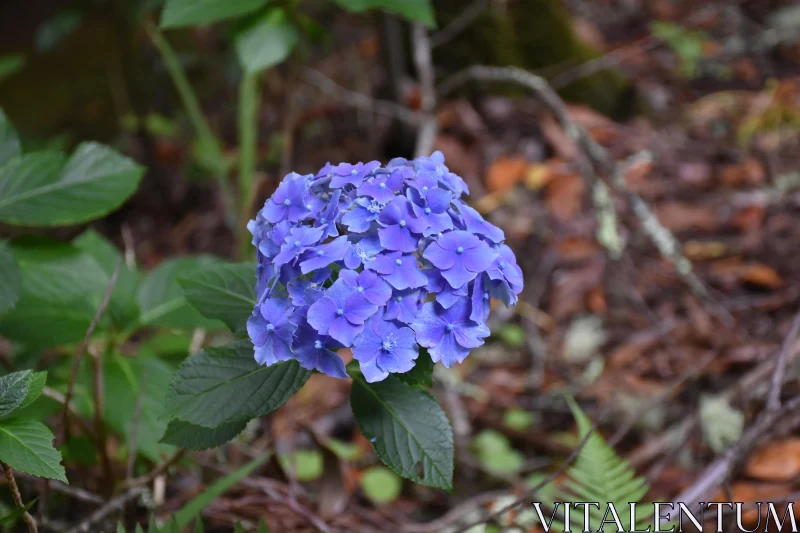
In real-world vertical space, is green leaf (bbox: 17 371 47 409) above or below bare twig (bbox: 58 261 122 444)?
below

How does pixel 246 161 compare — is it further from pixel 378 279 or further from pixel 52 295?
pixel 378 279

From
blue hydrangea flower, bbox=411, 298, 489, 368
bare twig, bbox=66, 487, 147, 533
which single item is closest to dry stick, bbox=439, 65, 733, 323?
blue hydrangea flower, bbox=411, 298, 489, 368

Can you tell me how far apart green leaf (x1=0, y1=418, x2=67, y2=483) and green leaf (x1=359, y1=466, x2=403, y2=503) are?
1.22 m

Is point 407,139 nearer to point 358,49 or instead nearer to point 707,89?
point 358,49

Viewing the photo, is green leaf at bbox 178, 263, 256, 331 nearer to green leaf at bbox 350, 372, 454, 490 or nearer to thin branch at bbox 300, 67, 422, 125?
green leaf at bbox 350, 372, 454, 490

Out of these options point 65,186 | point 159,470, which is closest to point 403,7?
point 65,186

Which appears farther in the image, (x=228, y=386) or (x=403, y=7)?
(x=403, y=7)

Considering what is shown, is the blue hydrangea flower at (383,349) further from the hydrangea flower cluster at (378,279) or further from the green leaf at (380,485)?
the green leaf at (380,485)

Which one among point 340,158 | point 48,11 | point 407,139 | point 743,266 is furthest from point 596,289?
point 48,11

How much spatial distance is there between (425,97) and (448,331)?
2.16 m

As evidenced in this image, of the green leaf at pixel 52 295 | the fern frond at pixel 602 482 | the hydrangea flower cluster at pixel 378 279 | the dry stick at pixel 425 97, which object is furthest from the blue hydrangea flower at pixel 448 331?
the dry stick at pixel 425 97

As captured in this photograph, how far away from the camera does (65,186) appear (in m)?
1.52

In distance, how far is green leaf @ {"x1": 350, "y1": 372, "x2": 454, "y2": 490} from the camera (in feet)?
3.53

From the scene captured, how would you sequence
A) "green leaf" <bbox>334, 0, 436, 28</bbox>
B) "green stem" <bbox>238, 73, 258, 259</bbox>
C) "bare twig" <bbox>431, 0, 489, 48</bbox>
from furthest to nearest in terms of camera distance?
"bare twig" <bbox>431, 0, 489, 48</bbox> → "green stem" <bbox>238, 73, 258, 259</bbox> → "green leaf" <bbox>334, 0, 436, 28</bbox>
